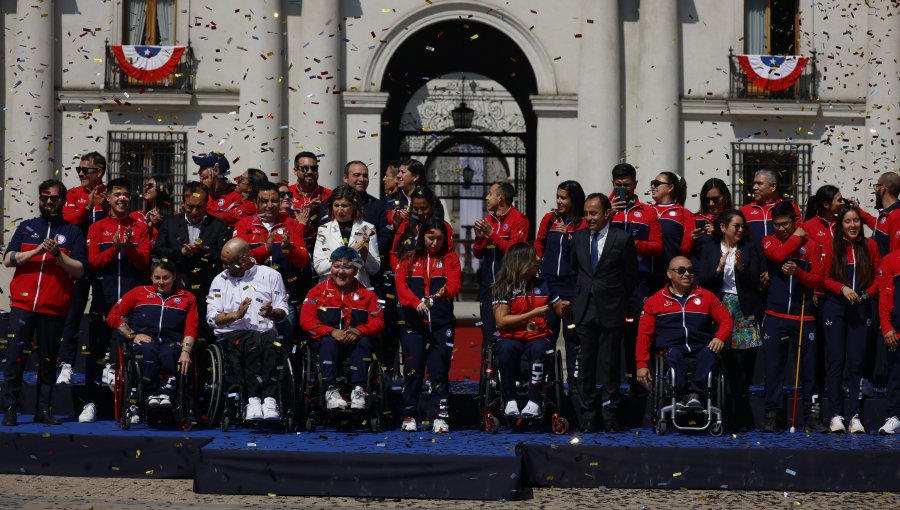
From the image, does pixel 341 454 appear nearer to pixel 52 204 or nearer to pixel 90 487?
pixel 90 487

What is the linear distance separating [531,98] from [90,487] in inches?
470

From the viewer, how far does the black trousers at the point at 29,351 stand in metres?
10.0

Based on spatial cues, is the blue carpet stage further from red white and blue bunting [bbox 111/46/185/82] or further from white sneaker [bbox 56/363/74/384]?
red white and blue bunting [bbox 111/46/185/82]

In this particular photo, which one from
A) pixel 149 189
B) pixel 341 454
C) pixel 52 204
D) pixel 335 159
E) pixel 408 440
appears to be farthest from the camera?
pixel 335 159

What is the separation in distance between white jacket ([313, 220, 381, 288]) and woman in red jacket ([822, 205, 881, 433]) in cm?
384

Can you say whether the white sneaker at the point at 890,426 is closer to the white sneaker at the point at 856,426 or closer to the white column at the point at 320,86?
the white sneaker at the point at 856,426

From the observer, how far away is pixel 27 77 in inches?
755

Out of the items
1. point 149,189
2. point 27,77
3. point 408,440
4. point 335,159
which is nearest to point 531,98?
point 335,159

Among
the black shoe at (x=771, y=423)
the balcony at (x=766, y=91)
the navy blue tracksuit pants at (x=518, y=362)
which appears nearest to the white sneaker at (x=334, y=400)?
the navy blue tracksuit pants at (x=518, y=362)

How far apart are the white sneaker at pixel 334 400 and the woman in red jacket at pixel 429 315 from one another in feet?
1.91

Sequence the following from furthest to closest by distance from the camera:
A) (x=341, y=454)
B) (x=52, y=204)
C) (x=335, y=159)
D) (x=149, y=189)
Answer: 1. (x=335, y=159)
2. (x=149, y=189)
3. (x=52, y=204)
4. (x=341, y=454)

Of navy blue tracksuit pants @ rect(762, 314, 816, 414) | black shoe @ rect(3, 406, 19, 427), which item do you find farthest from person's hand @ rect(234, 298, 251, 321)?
navy blue tracksuit pants @ rect(762, 314, 816, 414)

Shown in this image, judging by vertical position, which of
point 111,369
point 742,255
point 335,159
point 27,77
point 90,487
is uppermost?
A: point 27,77

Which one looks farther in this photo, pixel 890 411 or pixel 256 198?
pixel 256 198
